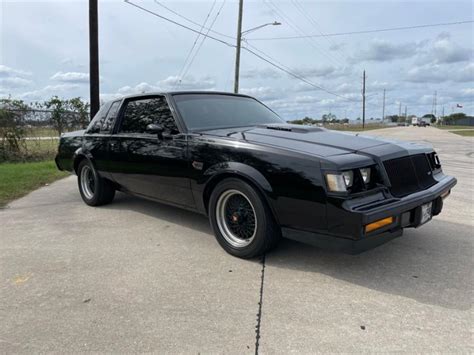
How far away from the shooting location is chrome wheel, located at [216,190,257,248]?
11.6 feet

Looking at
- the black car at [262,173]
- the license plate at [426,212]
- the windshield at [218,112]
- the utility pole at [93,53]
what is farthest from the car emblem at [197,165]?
the utility pole at [93,53]

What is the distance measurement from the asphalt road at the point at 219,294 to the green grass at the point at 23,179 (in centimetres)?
249

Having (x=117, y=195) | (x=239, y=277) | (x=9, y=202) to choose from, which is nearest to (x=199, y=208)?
(x=239, y=277)

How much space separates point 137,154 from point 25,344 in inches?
102

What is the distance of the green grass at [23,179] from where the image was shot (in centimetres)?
669

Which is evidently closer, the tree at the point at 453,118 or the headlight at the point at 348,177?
the headlight at the point at 348,177

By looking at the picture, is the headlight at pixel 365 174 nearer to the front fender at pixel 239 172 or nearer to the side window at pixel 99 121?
the front fender at pixel 239 172

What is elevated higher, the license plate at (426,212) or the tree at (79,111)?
the tree at (79,111)

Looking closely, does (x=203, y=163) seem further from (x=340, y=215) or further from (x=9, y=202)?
(x=9, y=202)

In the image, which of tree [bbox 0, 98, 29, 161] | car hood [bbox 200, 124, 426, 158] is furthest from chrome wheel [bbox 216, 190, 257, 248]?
tree [bbox 0, 98, 29, 161]

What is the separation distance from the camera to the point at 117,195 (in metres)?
6.45

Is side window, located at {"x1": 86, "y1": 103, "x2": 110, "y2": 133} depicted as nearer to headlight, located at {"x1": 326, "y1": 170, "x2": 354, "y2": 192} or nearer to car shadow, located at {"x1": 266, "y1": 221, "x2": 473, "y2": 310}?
car shadow, located at {"x1": 266, "y1": 221, "x2": 473, "y2": 310}

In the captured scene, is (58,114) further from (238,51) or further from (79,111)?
(238,51)

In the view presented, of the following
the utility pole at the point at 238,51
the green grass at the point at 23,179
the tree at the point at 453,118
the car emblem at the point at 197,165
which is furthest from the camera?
the tree at the point at 453,118
